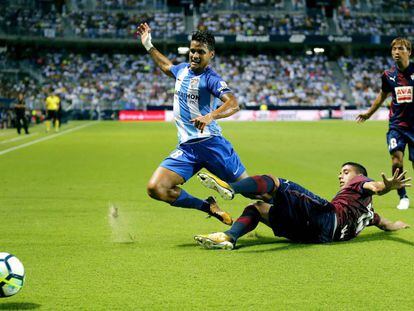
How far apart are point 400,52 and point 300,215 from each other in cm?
407

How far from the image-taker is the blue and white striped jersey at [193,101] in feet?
25.6

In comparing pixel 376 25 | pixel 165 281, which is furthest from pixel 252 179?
pixel 376 25

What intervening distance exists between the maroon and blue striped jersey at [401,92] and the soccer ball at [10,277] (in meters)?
7.22

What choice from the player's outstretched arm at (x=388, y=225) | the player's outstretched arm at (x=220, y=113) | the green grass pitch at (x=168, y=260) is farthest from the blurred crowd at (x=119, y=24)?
the player's outstretched arm at (x=220, y=113)

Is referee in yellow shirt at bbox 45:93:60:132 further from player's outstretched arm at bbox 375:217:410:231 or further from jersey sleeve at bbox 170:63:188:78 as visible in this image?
player's outstretched arm at bbox 375:217:410:231

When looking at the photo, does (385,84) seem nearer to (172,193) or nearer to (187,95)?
(187,95)

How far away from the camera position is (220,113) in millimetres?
7258

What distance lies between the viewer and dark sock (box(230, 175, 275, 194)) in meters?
6.73

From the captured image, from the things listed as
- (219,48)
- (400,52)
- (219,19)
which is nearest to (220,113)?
(400,52)

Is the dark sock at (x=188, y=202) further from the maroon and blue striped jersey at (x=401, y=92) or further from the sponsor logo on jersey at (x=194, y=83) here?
the maroon and blue striped jersey at (x=401, y=92)

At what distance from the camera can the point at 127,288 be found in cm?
541

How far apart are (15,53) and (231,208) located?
183 ft

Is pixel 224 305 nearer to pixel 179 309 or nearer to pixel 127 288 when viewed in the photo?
pixel 179 309

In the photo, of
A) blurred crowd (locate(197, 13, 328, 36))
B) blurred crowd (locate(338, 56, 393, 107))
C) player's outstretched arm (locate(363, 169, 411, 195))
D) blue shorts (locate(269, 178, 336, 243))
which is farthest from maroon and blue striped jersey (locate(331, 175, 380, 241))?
blurred crowd (locate(197, 13, 328, 36))
